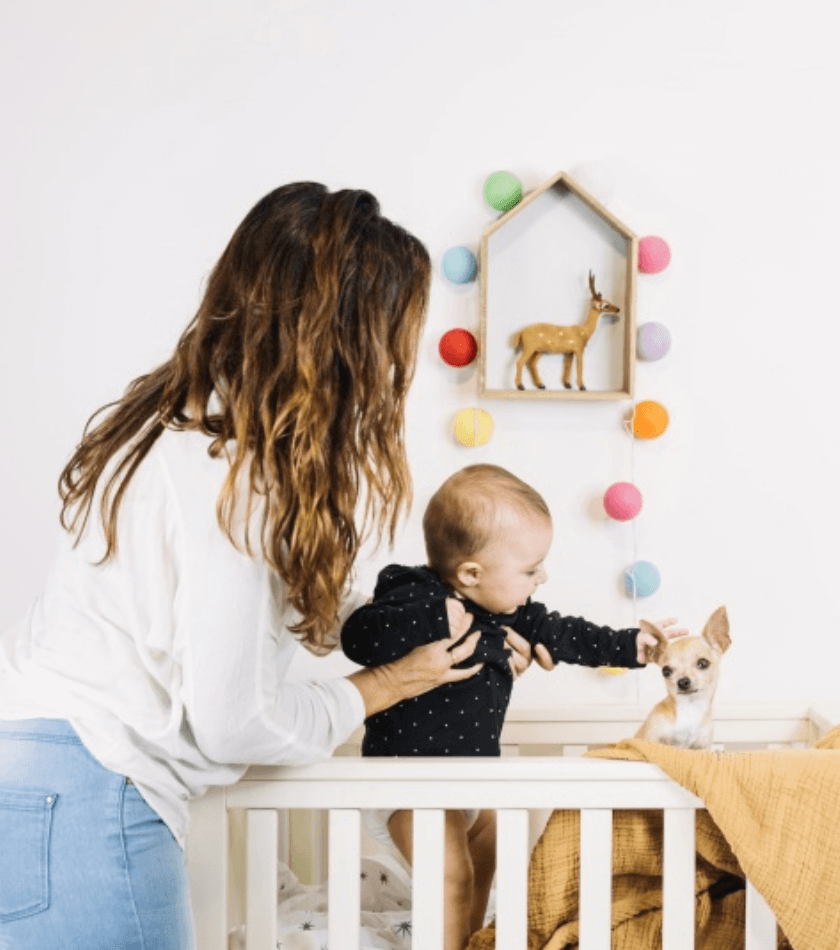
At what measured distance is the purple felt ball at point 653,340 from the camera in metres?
2.17

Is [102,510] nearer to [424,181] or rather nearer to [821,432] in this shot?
[424,181]

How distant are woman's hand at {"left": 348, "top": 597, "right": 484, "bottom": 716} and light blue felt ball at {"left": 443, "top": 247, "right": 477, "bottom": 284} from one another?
2.39ft

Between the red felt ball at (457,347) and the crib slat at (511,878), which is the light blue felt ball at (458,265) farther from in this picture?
the crib slat at (511,878)

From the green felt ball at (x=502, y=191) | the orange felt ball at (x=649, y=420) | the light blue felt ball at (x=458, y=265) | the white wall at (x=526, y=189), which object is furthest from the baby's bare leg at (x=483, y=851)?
the green felt ball at (x=502, y=191)

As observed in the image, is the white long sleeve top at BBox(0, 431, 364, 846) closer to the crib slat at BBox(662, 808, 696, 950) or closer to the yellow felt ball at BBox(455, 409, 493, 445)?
the crib slat at BBox(662, 808, 696, 950)

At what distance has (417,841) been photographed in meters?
1.43

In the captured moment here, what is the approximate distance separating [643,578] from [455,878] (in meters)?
0.78

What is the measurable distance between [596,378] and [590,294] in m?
0.15

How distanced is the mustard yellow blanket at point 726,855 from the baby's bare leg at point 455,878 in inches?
1.2

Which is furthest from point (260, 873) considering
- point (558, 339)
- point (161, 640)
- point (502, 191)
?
point (502, 191)

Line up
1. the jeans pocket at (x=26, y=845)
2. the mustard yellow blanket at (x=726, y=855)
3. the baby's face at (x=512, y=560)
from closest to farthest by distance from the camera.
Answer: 1. the jeans pocket at (x=26, y=845)
2. the mustard yellow blanket at (x=726, y=855)
3. the baby's face at (x=512, y=560)

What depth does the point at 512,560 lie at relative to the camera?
5.47 ft

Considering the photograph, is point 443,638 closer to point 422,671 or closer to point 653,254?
point 422,671

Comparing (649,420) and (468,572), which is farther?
(649,420)
